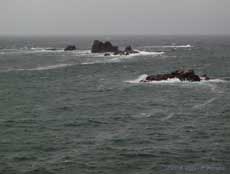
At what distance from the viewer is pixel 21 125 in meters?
40.6

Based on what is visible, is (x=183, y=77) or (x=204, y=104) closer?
(x=204, y=104)

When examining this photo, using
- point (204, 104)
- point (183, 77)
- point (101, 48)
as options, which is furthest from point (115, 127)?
point (101, 48)

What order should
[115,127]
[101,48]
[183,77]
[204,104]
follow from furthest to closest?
1. [101,48]
2. [183,77]
3. [204,104]
4. [115,127]

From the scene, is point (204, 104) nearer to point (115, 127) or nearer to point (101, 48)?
point (115, 127)

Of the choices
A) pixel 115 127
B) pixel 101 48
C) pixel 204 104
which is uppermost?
pixel 101 48

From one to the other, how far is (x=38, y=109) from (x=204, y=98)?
21448 mm

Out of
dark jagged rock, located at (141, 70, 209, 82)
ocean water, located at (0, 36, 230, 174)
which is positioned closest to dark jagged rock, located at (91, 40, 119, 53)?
dark jagged rock, located at (141, 70, 209, 82)

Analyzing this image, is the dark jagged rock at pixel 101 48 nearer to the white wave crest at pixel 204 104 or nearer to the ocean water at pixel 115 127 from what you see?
the ocean water at pixel 115 127

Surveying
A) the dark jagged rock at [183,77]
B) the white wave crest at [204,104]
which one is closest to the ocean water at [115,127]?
the white wave crest at [204,104]

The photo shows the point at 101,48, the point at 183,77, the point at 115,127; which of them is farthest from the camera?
the point at 101,48

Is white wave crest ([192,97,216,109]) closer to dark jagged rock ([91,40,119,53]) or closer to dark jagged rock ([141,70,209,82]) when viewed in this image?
dark jagged rock ([141,70,209,82])

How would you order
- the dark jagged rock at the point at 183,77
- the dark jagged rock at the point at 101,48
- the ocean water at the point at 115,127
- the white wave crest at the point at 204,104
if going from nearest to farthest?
1. the ocean water at the point at 115,127
2. the white wave crest at the point at 204,104
3. the dark jagged rock at the point at 183,77
4. the dark jagged rock at the point at 101,48

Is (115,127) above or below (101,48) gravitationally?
below

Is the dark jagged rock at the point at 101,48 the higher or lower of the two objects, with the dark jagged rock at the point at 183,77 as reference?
higher
